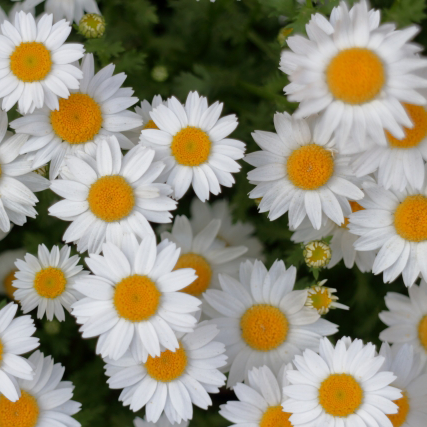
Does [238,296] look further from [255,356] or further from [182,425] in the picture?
[182,425]

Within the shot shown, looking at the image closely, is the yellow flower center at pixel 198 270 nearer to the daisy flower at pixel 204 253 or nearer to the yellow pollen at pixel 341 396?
the daisy flower at pixel 204 253

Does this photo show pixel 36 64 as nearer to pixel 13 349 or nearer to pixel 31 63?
pixel 31 63

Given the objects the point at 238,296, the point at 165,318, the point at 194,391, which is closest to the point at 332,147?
the point at 238,296

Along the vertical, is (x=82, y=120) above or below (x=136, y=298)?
above

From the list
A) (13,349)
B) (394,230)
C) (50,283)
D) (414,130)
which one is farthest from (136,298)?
(414,130)

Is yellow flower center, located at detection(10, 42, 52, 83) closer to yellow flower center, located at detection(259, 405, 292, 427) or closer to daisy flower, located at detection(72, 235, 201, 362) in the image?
daisy flower, located at detection(72, 235, 201, 362)

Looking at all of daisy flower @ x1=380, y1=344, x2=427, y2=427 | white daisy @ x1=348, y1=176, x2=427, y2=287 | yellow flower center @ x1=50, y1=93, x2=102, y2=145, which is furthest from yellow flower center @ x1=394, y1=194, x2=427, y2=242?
yellow flower center @ x1=50, y1=93, x2=102, y2=145

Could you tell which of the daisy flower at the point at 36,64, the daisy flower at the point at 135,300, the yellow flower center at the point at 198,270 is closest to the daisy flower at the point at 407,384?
the yellow flower center at the point at 198,270
